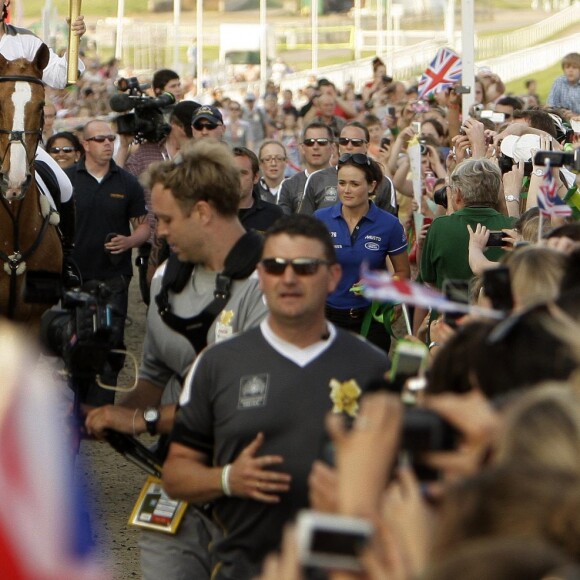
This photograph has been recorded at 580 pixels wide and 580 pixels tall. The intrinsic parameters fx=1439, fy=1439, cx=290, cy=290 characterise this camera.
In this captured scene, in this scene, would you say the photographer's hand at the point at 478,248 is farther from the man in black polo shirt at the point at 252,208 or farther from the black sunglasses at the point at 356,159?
the black sunglasses at the point at 356,159

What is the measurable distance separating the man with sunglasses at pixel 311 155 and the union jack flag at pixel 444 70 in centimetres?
278

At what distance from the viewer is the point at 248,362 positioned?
179 inches

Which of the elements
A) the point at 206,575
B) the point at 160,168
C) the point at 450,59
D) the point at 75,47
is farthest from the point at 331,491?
the point at 450,59

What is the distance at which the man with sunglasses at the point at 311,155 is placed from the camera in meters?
11.7

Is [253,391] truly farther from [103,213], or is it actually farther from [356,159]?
[103,213]

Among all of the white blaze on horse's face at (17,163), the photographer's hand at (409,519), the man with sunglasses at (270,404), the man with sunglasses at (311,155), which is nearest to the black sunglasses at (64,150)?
the man with sunglasses at (311,155)

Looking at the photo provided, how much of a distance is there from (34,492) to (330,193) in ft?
27.3

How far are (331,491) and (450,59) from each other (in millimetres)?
12373

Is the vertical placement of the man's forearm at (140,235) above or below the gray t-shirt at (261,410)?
above

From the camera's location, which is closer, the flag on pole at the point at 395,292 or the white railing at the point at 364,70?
the flag on pole at the point at 395,292

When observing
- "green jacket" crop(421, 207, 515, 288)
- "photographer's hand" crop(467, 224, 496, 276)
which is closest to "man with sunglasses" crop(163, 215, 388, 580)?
"photographer's hand" crop(467, 224, 496, 276)

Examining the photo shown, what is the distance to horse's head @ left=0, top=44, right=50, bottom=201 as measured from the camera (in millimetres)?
8984

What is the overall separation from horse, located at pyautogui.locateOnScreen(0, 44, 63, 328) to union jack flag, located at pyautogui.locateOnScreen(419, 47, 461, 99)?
6.40m

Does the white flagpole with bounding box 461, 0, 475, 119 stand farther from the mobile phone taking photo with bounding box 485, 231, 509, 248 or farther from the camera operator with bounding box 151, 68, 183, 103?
the mobile phone taking photo with bounding box 485, 231, 509, 248
